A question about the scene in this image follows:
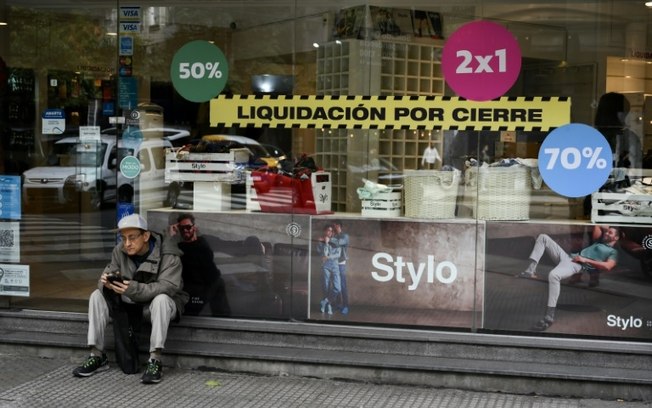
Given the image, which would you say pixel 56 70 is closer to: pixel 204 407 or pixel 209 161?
pixel 209 161

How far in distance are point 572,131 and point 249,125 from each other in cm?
269

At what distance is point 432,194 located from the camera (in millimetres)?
6805

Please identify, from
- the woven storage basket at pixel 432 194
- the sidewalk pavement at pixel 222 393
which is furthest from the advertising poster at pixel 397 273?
the sidewalk pavement at pixel 222 393

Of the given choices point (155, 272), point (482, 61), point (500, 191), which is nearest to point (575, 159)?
point (500, 191)

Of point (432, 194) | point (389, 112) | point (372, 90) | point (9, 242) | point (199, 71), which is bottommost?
point (9, 242)

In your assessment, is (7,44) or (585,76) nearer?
(585,76)

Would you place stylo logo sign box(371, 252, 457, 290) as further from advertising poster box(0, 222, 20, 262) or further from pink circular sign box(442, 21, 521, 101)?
advertising poster box(0, 222, 20, 262)

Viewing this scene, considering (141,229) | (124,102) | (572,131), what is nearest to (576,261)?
(572,131)

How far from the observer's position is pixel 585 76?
6516 mm

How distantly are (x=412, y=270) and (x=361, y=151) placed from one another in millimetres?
1114

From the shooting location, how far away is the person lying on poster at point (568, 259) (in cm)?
639

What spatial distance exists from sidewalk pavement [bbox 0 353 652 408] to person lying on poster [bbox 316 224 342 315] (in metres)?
0.73

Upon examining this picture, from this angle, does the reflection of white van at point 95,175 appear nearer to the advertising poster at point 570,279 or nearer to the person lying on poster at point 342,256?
the person lying on poster at point 342,256

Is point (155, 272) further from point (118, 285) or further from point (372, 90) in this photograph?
point (372, 90)
